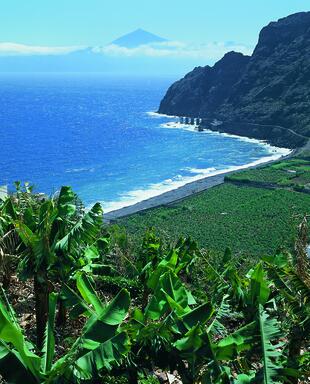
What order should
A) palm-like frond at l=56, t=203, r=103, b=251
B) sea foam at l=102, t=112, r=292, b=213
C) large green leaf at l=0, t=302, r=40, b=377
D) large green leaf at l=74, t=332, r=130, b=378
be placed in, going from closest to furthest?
1. large green leaf at l=0, t=302, r=40, b=377
2. large green leaf at l=74, t=332, r=130, b=378
3. palm-like frond at l=56, t=203, r=103, b=251
4. sea foam at l=102, t=112, r=292, b=213

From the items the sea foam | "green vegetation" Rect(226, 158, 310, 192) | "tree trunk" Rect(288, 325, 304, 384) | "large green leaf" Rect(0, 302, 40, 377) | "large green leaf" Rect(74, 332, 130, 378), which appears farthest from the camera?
"green vegetation" Rect(226, 158, 310, 192)

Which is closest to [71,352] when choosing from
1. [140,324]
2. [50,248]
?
[140,324]

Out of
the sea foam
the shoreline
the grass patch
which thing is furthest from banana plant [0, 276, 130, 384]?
the grass patch

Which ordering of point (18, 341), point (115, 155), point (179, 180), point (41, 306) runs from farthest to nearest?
1. point (115, 155)
2. point (179, 180)
3. point (41, 306)
4. point (18, 341)

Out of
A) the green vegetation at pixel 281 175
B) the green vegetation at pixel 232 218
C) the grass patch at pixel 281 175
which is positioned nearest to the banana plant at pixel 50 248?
the green vegetation at pixel 232 218

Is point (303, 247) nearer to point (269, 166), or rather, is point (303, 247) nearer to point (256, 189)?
point (256, 189)

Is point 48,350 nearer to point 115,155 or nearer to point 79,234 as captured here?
point 79,234

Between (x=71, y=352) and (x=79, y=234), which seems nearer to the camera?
(x=71, y=352)

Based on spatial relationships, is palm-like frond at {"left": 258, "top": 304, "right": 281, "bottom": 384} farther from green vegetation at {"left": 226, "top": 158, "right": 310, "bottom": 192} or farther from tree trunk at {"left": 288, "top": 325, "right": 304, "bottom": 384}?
green vegetation at {"left": 226, "top": 158, "right": 310, "bottom": 192}
